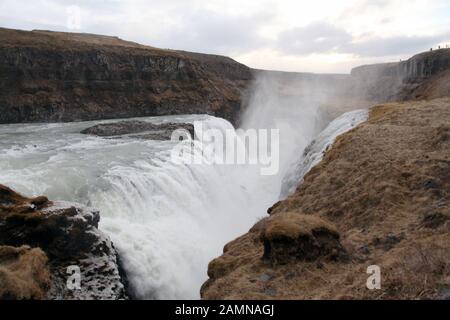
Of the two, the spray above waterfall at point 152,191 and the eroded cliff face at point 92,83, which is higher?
the eroded cliff face at point 92,83

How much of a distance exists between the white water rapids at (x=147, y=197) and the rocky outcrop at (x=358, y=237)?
2.98 m

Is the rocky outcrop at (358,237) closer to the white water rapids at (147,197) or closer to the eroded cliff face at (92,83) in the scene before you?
the white water rapids at (147,197)

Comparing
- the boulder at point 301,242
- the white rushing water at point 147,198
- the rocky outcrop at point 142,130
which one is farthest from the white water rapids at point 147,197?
the boulder at point 301,242

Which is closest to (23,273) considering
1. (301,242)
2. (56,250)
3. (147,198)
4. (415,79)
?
(56,250)

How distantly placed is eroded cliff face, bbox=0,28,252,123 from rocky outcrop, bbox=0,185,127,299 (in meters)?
35.5

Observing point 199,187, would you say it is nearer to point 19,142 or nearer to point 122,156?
point 122,156

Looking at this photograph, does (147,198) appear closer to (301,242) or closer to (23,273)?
(23,273)

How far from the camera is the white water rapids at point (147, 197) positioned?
42.0ft

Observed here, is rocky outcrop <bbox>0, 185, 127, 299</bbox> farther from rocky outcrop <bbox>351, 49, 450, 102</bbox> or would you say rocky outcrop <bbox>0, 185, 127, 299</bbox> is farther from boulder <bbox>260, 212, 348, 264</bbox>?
rocky outcrop <bbox>351, 49, 450, 102</bbox>

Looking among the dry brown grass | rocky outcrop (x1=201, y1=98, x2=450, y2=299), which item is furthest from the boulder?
the dry brown grass

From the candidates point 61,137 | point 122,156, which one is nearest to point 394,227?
point 122,156

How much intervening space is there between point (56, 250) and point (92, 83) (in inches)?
1725

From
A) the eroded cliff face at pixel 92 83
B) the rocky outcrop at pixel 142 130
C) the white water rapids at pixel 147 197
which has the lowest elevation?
the white water rapids at pixel 147 197

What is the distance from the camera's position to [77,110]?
46.4 m
